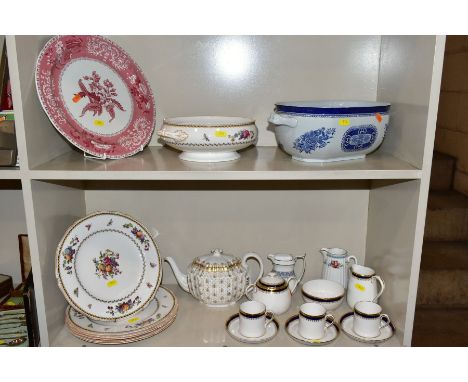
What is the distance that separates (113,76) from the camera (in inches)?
44.0

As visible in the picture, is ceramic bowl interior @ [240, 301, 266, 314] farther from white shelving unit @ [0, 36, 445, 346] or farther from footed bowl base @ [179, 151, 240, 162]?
footed bowl base @ [179, 151, 240, 162]

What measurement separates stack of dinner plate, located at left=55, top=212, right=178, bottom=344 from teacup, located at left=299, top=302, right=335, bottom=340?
1.05 feet

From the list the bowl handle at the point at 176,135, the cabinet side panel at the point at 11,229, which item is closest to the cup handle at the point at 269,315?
the bowl handle at the point at 176,135

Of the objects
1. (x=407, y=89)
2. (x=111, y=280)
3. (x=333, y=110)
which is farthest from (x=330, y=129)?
(x=111, y=280)

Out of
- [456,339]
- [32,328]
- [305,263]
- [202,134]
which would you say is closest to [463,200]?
[456,339]

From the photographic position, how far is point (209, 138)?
101 cm

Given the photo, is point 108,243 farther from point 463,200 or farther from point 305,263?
point 463,200

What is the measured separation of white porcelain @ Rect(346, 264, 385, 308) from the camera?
118 cm

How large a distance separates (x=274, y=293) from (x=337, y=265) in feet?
0.69

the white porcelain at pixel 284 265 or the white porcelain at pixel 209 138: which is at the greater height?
the white porcelain at pixel 209 138

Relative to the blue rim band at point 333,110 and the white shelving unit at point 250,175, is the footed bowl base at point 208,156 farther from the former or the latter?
the blue rim band at point 333,110

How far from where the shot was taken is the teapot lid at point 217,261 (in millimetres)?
1187

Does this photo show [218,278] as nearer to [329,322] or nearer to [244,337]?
[244,337]

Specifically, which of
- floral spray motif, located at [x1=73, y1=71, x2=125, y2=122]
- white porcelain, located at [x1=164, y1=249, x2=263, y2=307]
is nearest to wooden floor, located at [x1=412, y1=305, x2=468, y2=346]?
white porcelain, located at [x1=164, y1=249, x2=263, y2=307]
